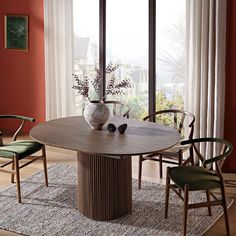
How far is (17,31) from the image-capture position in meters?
6.22

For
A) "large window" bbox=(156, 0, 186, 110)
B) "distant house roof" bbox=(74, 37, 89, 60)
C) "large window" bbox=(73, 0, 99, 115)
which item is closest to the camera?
"large window" bbox=(156, 0, 186, 110)

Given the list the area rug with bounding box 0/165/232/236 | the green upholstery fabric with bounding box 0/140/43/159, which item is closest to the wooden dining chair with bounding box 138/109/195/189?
the area rug with bounding box 0/165/232/236

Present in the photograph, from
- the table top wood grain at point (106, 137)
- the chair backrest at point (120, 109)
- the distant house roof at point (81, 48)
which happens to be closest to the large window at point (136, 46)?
the distant house roof at point (81, 48)

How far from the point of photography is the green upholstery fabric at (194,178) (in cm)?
336

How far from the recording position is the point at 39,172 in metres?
4.91

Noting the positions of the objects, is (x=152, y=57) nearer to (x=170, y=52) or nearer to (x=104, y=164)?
(x=170, y=52)

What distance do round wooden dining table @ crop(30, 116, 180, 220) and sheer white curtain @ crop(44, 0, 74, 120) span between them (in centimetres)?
204

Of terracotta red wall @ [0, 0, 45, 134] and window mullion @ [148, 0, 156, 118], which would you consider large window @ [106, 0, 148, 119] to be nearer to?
window mullion @ [148, 0, 156, 118]

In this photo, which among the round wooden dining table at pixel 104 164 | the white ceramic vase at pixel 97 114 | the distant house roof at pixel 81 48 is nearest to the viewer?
the round wooden dining table at pixel 104 164

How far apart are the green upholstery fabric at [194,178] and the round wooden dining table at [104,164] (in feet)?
0.79

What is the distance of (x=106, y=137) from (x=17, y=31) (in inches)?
122

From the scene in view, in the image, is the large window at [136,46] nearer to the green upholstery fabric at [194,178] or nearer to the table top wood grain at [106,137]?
the table top wood grain at [106,137]

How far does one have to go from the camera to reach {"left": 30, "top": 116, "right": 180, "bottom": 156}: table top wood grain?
3.35 m

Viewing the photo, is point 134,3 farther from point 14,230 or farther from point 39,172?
point 14,230
